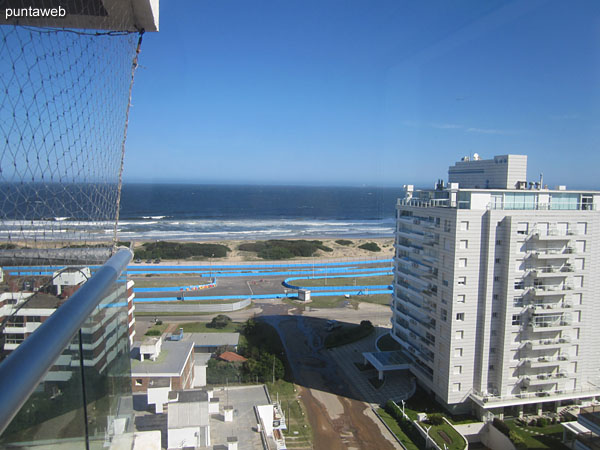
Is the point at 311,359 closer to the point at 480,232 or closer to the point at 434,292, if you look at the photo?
the point at 434,292

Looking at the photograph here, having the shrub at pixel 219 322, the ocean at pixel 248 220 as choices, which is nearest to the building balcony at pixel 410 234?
the shrub at pixel 219 322

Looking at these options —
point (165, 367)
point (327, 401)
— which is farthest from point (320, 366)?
point (165, 367)

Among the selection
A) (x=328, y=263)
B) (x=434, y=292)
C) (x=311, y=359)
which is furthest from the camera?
(x=328, y=263)

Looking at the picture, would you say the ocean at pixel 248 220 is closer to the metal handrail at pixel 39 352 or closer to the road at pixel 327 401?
the road at pixel 327 401

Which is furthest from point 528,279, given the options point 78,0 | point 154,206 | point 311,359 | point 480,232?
point 154,206

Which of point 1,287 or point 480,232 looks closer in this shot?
point 1,287

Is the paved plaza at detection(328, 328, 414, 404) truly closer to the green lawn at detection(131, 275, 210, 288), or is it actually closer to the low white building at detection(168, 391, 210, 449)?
the low white building at detection(168, 391, 210, 449)

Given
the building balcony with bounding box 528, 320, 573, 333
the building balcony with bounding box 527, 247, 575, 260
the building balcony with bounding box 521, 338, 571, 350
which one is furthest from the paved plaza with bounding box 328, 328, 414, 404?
the building balcony with bounding box 527, 247, 575, 260
